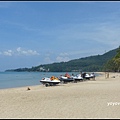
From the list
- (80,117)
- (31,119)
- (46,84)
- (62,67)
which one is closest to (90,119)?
(80,117)

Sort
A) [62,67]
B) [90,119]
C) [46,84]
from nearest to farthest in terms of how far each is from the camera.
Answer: [90,119]
[46,84]
[62,67]

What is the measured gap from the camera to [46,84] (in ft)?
98.5

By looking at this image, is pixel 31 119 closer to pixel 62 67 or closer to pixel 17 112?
pixel 17 112

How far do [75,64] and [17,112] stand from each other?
186m

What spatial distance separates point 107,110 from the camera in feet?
33.7

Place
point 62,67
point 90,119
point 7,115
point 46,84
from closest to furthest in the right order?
1. point 90,119
2. point 7,115
3. point 46,84
4. point 62,67

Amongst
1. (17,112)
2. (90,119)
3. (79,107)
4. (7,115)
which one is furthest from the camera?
(79,107)

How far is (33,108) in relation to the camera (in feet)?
37.3

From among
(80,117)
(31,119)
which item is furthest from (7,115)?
(80,117)

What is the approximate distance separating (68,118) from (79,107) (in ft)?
7.42

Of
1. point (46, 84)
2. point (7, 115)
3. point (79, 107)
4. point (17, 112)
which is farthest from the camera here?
point (46, 84)

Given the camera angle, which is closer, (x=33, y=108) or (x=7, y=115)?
(x=7, y=115)

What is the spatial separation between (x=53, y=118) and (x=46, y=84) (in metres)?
21.1

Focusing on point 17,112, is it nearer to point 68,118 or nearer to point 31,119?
point 31,119
